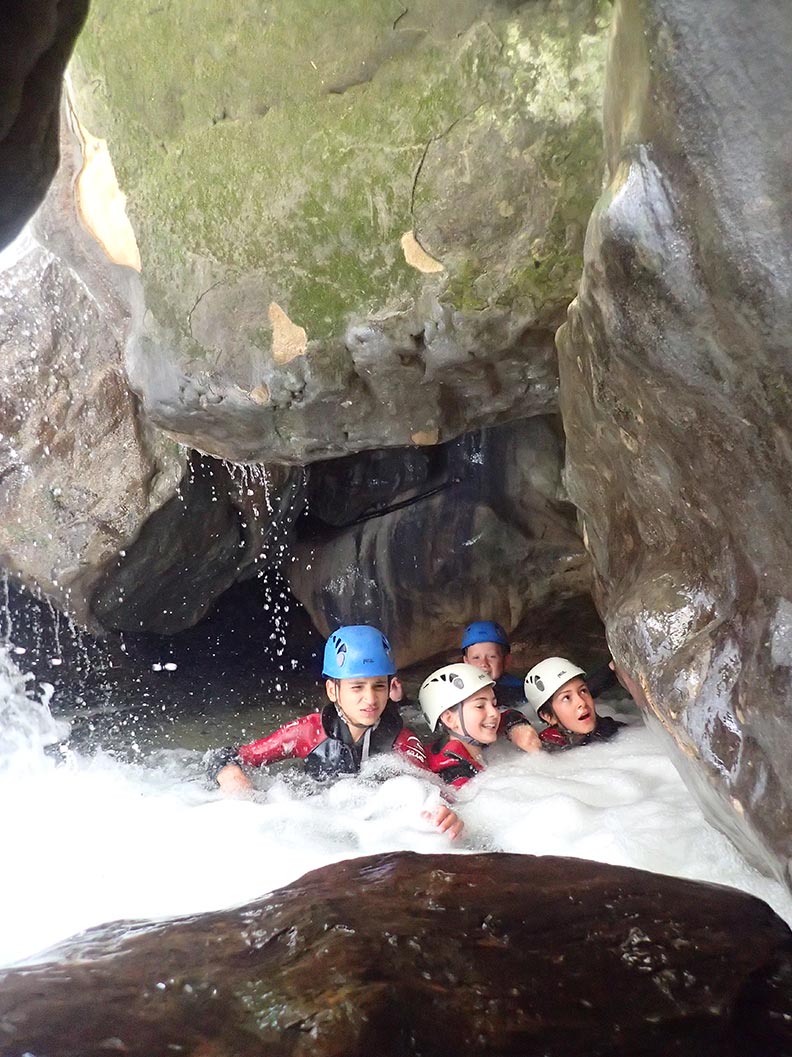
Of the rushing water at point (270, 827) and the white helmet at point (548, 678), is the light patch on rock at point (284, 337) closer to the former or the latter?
the rushing water at point (270, 827)

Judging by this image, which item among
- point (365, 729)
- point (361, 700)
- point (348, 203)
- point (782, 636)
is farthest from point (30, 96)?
point (365, 729)

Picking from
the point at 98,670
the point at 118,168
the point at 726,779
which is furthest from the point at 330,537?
the point at 726,779

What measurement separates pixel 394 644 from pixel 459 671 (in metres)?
2.04

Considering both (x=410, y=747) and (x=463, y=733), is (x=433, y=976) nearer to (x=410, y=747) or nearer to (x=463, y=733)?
(x=410, y=747)

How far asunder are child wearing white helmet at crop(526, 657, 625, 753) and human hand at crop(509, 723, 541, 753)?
6 cm

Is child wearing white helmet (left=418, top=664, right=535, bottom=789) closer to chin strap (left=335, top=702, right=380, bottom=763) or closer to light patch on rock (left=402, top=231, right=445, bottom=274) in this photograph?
chin strap (left=335, top=702, right=380, bottom=763)

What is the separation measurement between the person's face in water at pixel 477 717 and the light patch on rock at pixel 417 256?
76.9 inches

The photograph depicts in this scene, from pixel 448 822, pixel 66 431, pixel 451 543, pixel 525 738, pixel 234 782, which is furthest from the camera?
pixel 451 543

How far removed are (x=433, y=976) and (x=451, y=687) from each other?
248 centimetres

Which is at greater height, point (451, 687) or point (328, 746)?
point (451, 687)

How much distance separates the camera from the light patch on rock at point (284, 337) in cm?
363

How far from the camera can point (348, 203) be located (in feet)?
11.3

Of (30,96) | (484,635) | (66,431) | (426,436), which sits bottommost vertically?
(484,635)

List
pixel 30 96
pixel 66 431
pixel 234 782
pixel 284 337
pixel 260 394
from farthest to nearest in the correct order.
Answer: pixel 66 431
pixel 234 782
pixel 260 394
pixel 284 337
pixel 30 96
